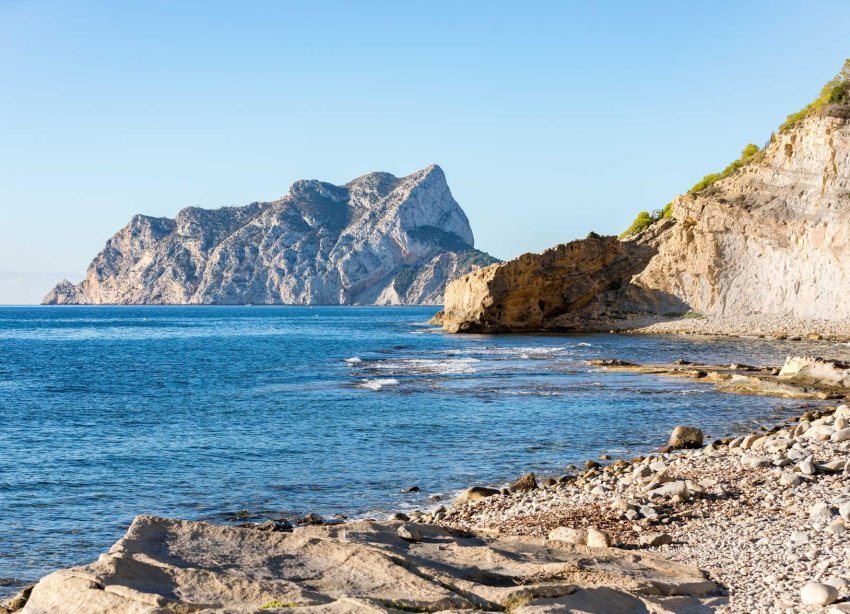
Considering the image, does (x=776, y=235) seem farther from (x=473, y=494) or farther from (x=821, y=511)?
(x=821, y=511)

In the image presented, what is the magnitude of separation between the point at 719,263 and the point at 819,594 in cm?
6536

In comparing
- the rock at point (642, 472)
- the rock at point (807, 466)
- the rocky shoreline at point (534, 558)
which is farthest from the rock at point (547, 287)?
the rocky shoreline at point (534, 558)

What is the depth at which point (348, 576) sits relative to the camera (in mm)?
9023

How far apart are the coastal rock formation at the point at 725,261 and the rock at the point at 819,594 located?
186 feet

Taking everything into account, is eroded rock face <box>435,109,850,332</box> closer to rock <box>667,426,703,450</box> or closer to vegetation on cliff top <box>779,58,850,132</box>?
vegetation on cliff top <box>779,58,850,132</box>

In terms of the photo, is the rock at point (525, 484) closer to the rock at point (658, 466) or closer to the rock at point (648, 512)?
the rock at point (658, 466)

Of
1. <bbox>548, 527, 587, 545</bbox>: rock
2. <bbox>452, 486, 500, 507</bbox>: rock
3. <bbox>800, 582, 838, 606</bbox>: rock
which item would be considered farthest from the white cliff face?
<bbox>800, 582, 838, 606</bbox>: rock

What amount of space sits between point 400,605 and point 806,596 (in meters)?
4.38

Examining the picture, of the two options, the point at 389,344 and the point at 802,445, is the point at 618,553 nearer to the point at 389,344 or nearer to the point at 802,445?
the point at 802,445

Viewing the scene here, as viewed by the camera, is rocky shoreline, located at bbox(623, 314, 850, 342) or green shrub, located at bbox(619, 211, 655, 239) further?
green shrub, located at bbox(619, 211, 655, 239)

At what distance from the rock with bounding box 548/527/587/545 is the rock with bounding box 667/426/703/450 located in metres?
10.7

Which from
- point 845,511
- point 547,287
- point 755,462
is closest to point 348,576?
point 845,511

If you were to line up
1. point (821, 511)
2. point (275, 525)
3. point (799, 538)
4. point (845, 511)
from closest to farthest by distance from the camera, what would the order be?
point (799, 538), point (845, 511), point (821, 511), point (275, 525)

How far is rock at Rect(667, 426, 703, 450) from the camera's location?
22109 millimetres
